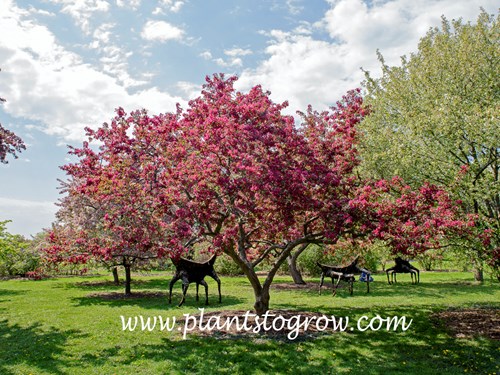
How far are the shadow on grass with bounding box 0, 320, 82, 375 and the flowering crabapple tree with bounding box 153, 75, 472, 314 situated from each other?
478cm

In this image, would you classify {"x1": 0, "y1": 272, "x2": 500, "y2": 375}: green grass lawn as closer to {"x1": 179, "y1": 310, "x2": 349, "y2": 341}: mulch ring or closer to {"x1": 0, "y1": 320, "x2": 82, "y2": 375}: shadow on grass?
{"x1": 0, "y1": 320, "x2": 82, "y2": 375}: shadow on grass

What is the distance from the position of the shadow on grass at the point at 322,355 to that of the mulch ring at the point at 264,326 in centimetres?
48

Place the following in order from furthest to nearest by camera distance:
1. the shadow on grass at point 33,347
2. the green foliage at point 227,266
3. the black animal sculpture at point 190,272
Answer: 1. the green foliage at point 227,266
2. the black animal sculpture at point 190,272
3. the shadow on grass at point 33,347

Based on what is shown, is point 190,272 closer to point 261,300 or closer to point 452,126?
point 261,300

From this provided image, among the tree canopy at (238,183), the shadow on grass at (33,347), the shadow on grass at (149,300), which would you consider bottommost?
the shadow on grass at (149,300)

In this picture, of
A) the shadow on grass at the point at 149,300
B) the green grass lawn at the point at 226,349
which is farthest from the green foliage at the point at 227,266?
the green grass lawn at the point at 226,349

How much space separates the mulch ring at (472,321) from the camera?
12406 mm

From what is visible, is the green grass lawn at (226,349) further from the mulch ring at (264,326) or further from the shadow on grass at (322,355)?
the mulch ring at (264,326)

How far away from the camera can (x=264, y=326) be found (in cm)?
1289

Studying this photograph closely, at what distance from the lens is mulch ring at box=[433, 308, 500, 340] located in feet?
40.7

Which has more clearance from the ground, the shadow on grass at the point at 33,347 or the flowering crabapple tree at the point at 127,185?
the flowering crabapple tree at the point at 127,185

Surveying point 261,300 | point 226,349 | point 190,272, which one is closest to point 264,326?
point 261,300

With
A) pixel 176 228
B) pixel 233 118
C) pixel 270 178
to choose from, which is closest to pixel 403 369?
pixel 270 178

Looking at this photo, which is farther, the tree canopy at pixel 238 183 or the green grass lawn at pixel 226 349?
the tree canopy at pixel 238 183
